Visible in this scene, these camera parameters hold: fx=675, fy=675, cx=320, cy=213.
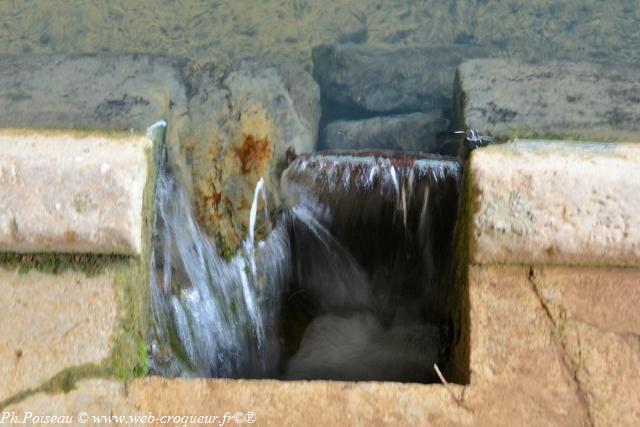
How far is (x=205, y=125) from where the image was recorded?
272 cm

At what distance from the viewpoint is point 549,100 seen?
2.72 meters

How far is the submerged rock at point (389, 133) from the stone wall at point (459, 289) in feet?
3.73

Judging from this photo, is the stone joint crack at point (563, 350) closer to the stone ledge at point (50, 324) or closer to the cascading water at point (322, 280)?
the cascading water at point (322, 280)

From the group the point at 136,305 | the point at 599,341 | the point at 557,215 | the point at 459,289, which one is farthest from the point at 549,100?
the point at 136,305

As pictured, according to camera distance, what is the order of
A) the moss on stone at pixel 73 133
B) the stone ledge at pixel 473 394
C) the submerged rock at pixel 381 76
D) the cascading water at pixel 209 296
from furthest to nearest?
the submerged rock at pixel 381 76, the cascading water at pixel 209 296, the moss on stone at pixel 73 133, the stone ledge at pixel 473 394

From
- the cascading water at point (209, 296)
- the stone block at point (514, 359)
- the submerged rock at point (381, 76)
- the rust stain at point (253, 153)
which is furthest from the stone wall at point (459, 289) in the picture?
the submerged rock at point (381, 76)

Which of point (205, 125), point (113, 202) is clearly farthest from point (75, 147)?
point (205, 125)

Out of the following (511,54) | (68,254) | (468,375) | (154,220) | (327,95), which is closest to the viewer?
(468,375)

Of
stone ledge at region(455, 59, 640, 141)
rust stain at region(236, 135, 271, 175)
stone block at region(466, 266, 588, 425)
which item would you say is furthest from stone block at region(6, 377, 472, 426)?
stone ledge at region(455, 59, 640, 141)

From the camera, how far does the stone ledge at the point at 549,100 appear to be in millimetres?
2557

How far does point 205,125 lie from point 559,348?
1.57 metres

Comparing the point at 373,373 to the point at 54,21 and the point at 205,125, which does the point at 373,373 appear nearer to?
the point at 205,125

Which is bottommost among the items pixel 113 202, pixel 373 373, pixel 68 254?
pixel 373 373

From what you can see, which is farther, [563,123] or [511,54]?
[511,54]
